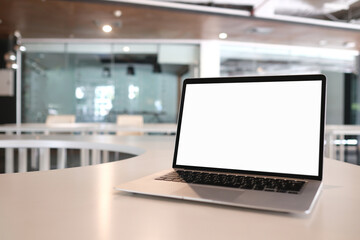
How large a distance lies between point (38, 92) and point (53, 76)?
525 mm

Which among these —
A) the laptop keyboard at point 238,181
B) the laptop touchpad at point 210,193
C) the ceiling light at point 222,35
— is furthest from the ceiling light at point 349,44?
the laptop touchpad at point 210,193

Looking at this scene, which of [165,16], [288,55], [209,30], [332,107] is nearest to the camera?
[165,16]

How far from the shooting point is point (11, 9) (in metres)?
5.64

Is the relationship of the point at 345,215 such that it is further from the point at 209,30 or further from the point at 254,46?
the point at 254,46

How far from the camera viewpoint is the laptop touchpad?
654mm

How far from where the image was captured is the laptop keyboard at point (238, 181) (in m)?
0.71

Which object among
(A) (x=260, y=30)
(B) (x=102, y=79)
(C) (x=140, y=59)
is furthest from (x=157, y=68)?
(A) (x=260, y=30)

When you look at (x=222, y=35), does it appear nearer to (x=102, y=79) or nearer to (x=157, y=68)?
(x=157, y=68)

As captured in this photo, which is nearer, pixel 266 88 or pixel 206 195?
pixel 206 195

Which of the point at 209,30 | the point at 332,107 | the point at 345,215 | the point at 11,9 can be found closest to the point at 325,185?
Answer: the point at 345,215

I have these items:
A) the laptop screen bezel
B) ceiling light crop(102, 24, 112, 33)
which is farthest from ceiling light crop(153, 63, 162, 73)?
the laptop screen bezel

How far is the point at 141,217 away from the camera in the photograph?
58 cm

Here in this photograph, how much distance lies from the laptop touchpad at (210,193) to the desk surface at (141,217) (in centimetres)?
2

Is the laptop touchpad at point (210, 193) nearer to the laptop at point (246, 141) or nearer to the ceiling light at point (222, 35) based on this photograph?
the laptop at point (246, 141)
